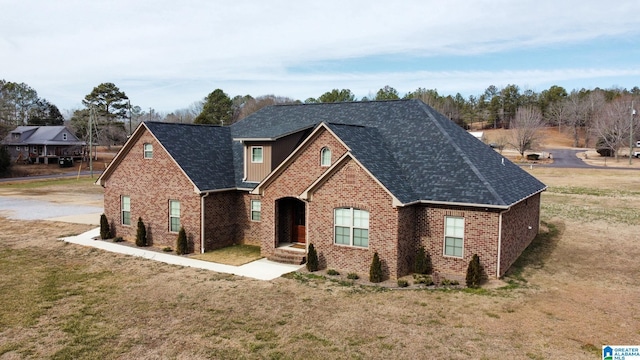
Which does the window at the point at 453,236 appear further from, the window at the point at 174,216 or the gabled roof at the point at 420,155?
the window at the point at 174,216

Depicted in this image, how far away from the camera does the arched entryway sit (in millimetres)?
22297

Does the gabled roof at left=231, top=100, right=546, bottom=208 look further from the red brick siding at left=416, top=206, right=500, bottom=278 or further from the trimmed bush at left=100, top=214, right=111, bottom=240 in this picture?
the trimmed bush at left=100, top=214, right=111, bottom=240

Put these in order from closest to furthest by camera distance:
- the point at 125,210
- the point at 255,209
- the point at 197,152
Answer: the point at 255,209
the point at 197,152
the point at 125,210

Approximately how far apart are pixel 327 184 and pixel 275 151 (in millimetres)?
5143

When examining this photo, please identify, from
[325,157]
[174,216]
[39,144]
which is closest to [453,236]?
A: [325,157]

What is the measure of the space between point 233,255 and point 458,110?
412 ft

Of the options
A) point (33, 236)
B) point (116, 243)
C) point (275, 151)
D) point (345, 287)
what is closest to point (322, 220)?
point (345, 287)

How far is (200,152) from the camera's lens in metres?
24.5

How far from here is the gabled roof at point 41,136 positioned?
72.8 metres

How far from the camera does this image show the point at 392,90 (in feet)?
397

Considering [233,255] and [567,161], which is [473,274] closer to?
[233,255]

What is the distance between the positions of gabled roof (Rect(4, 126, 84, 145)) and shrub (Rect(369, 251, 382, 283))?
71474 millimetres

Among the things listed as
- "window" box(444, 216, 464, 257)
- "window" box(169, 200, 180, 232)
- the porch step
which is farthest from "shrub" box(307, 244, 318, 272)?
"window" box(169, 200, 180, 232)

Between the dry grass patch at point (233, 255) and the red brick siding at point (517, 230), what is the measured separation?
10561 mm
